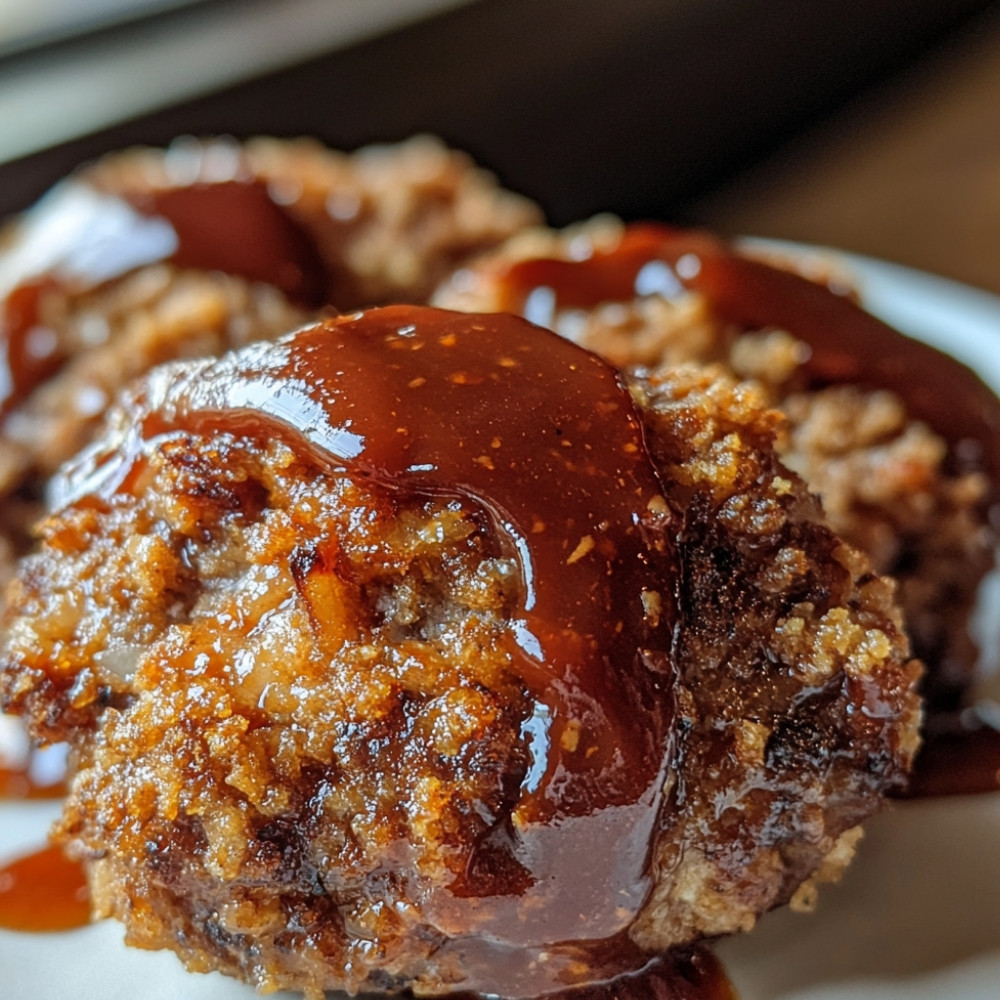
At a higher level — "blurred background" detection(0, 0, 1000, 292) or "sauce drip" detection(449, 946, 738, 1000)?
"blurred background" detection(0, 0, 1000, 292)

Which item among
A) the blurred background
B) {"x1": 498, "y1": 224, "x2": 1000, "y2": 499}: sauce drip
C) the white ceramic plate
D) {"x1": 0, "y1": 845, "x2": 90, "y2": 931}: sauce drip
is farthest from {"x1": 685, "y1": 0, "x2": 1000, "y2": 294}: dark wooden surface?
{"x1": 0, "y1": 845, "x2": 90, "y2": 931}: sauce drip

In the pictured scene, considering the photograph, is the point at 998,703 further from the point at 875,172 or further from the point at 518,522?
the point at 875,172

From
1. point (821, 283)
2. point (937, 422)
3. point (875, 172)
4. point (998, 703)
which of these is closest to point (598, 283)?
point (821, 283)

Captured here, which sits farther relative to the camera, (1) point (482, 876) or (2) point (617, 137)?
(2) point (617, 137)

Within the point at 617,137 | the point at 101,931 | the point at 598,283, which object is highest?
the point at 598,283

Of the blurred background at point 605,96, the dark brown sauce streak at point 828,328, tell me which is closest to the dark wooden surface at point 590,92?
the blurred background at point 605,96

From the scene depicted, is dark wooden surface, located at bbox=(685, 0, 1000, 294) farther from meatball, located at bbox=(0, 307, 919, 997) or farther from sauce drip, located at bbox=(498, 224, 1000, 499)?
meatball, located at bbox=(0, 307, 919, 997)

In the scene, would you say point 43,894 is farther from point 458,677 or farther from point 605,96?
point 605,96
